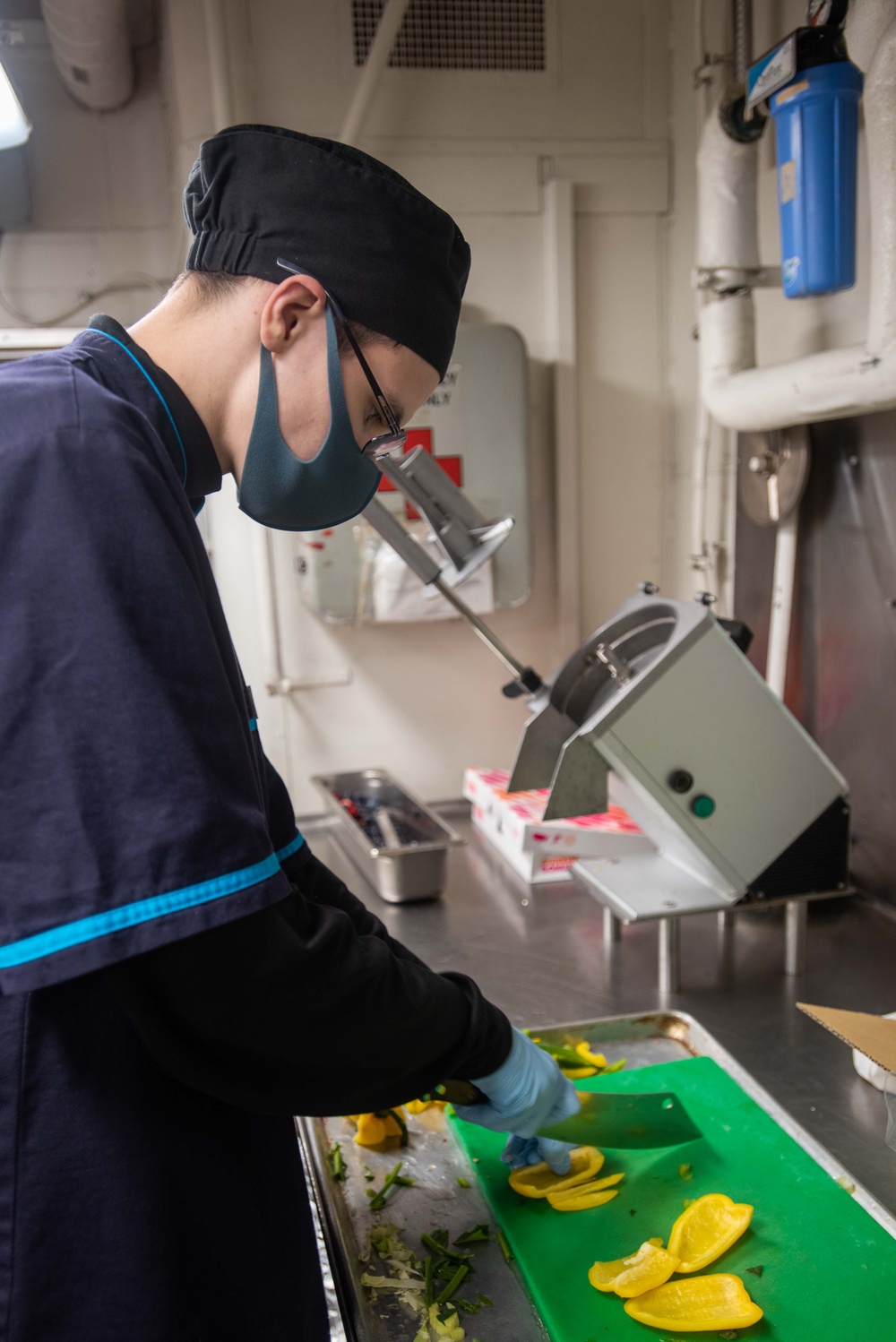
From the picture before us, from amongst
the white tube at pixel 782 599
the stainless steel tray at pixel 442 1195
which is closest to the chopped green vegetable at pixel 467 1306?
the stainless steel tray at pixel 442 1195

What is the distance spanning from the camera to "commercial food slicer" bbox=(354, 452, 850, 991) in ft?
4.45

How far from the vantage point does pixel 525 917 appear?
1856mm

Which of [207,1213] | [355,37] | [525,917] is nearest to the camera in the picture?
[207,1213]

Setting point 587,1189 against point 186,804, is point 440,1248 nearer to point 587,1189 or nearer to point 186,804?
point 587,1189

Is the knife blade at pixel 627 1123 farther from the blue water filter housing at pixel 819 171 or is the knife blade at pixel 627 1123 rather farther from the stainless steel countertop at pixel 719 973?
the blue water filter housing at pixel 819 171

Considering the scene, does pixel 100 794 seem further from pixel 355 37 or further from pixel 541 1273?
pixel 355 37

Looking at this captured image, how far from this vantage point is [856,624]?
1.85m

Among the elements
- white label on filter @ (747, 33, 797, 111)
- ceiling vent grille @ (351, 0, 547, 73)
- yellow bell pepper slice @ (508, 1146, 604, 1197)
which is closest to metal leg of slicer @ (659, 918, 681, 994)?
yellow bell pepper slice @ (508, 1146, 604, 1197)

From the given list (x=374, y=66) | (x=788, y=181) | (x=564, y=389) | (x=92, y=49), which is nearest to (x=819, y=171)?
(x=788, y=181)

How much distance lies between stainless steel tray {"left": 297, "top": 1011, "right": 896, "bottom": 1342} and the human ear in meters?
0.87

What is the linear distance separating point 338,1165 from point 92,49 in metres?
2.24

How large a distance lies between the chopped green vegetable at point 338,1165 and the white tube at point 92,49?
216 cm

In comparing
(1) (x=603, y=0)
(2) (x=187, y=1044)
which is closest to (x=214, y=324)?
(2) (x=187, y=1044)

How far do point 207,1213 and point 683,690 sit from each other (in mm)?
892
